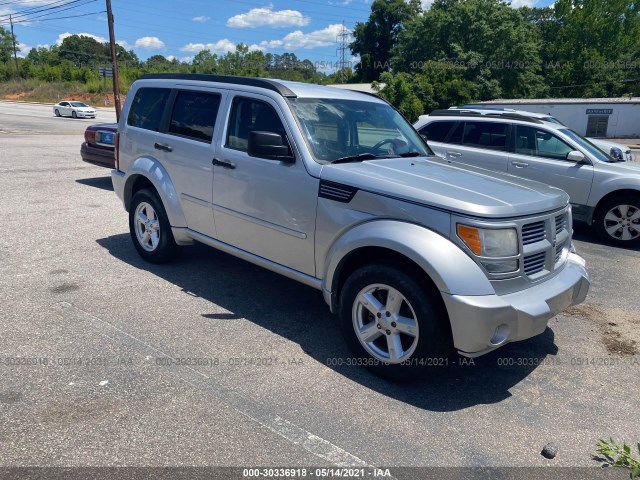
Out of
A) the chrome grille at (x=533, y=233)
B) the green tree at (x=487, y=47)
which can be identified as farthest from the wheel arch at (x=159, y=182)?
the green tree at (x=487, y=47)

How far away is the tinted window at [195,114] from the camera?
5.11 meters

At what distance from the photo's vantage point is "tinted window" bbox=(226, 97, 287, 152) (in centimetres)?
459

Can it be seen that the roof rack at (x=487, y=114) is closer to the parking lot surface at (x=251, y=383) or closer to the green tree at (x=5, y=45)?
the parking lot surface at (x=251, y=383)

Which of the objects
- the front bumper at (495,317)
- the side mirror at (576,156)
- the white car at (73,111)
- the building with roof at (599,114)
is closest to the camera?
the front bumper at (495,317)

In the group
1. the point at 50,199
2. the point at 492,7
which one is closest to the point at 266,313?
the point at 50,199

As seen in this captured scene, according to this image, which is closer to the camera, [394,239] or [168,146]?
[394,239]

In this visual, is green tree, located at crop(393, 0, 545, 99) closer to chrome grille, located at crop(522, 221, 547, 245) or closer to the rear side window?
the rear side window

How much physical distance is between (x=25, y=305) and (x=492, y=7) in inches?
2213

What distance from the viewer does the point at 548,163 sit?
823 centimetres

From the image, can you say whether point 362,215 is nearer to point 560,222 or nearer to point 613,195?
point 560,222

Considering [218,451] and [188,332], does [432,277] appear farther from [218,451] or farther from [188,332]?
[188,332]

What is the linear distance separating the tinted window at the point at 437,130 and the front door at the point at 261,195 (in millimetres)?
5244

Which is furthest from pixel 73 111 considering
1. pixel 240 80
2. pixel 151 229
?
pixel 240 80

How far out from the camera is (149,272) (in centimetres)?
575
